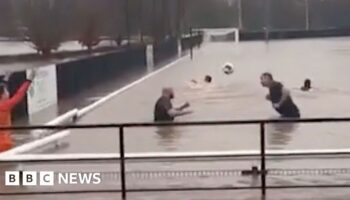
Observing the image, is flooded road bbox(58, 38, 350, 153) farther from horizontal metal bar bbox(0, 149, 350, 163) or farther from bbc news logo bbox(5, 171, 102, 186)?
bbc news logo bbox(5, 171, 102, 186)

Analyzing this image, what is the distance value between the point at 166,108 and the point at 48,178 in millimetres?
1068

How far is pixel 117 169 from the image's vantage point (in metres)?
6.54

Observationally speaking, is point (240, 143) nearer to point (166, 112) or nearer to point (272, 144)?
point (272, 144)

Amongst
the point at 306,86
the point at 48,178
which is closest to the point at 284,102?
the point at 306,86

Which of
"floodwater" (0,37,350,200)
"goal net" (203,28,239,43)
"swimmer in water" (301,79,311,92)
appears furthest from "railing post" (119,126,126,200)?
"swimmer in water" (301,79,311,92)

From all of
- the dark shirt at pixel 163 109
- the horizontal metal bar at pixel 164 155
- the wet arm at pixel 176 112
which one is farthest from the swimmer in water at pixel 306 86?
the dark shirt at pixel 163 109

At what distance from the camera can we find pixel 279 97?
6391mm

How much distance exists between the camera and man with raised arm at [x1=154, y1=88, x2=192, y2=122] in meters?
6.39

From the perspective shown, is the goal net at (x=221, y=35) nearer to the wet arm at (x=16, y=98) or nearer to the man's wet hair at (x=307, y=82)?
the man's wet hair at (x=307, y=82)

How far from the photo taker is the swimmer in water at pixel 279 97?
637cm

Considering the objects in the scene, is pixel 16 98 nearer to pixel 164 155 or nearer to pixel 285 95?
pixel 164 155

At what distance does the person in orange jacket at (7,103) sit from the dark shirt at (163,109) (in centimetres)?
102

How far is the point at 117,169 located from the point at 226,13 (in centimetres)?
149

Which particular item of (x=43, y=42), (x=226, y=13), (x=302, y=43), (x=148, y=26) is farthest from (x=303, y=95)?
(x=43, y=42)
